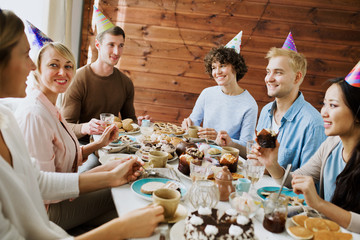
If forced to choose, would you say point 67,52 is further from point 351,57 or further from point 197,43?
point 351,57

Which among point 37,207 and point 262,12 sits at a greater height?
point 262,12

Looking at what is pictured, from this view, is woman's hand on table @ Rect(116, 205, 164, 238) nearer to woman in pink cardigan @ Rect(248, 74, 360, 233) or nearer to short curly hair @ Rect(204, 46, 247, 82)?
woman in pink cardigan @ Rect(248, 74, 360, 233)

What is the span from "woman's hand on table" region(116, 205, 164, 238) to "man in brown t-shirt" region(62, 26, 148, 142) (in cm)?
189

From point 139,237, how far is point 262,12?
3.55 m

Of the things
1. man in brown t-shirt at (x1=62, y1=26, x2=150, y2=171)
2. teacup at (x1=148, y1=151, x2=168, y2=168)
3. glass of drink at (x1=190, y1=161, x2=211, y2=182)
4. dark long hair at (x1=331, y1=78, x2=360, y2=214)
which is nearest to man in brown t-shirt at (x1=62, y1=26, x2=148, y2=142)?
man in brown t-shirt at (x1=62, y1=26, x2=150, y2=171)

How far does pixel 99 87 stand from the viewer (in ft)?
9.39

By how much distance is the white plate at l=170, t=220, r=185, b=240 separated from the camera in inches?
36.9

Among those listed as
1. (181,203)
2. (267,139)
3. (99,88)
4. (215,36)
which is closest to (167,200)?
(181,203)

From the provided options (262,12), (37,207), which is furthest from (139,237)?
(262,12)

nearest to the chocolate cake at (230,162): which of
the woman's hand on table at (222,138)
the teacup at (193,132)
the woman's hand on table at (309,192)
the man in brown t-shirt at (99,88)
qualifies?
the woman's hand on table at (309,192)

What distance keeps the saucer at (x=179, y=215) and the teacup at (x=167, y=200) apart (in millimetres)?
14

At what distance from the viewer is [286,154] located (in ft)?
6.91

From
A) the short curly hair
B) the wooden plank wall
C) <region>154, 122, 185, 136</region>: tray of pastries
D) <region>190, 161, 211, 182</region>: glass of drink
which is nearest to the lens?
<region>190, 161, 211, 182</region>: glass of drink

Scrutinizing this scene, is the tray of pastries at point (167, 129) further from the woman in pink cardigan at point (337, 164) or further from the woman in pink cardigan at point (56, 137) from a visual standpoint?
the woman in pink cardigan at point (337, 164)
